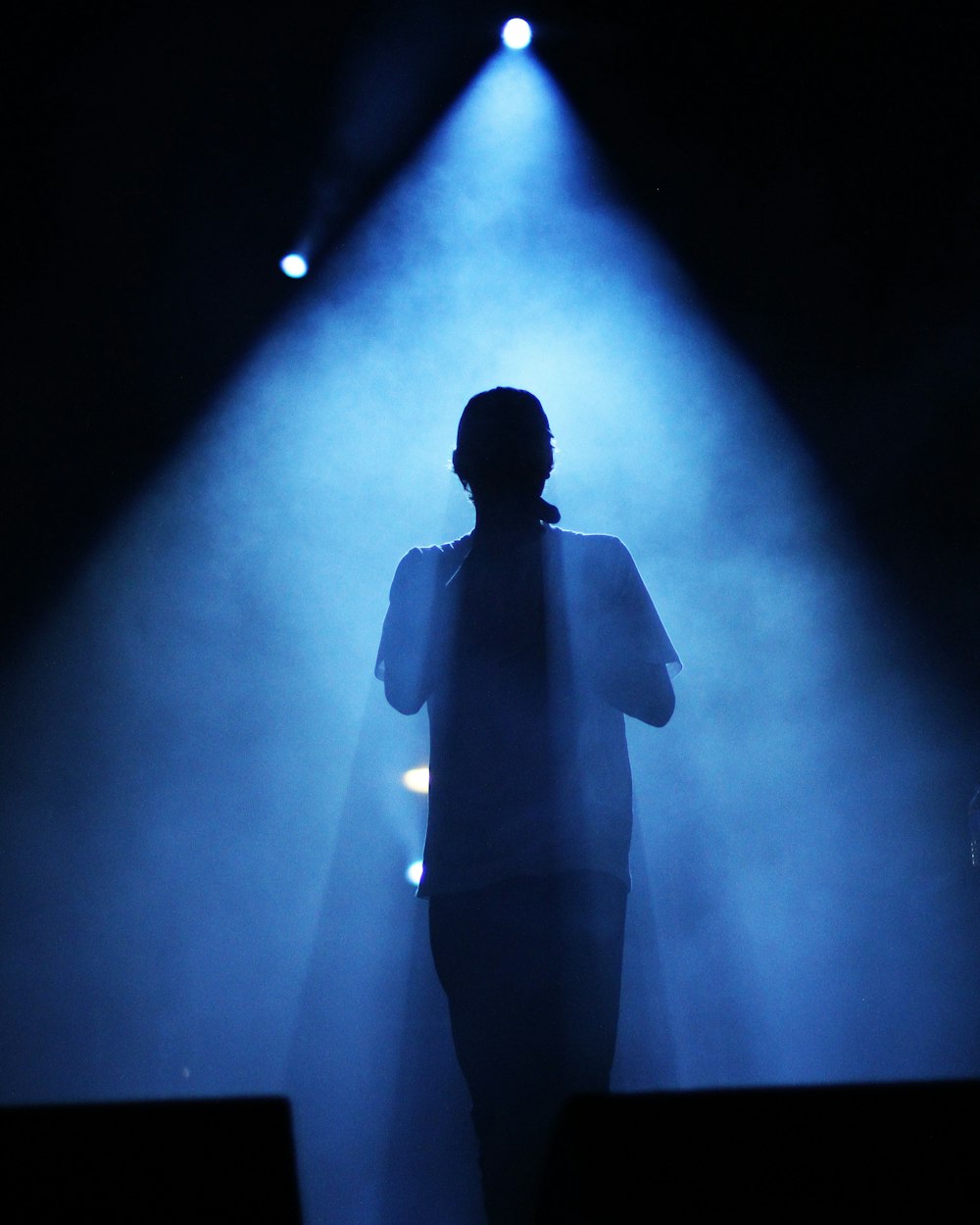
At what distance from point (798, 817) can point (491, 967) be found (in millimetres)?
1308

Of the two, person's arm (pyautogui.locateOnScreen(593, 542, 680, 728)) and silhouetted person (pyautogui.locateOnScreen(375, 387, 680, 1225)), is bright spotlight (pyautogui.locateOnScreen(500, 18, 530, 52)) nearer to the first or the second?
silhouetted person (pyautogui.locateOnScreen(375, 387, 680, 1225))

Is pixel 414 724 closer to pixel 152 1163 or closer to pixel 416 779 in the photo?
pixel 416 779

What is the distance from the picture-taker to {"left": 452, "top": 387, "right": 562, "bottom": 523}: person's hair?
147cm

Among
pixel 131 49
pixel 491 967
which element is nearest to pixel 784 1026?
pixel 491 967

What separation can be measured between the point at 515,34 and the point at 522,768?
2.47 metres

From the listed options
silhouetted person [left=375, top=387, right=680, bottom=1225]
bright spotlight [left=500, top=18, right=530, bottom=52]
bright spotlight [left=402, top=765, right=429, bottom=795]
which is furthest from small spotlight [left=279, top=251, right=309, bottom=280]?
silhouetted person [left=375, top=387, right=680, bottom=1225]

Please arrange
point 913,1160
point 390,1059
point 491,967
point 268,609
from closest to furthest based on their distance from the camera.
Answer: point 913,1160, point 491,967, point 390,1059, point 268,609

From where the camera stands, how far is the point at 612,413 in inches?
108

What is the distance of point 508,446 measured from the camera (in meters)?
1.47

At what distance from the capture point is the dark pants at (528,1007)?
3.84 feet

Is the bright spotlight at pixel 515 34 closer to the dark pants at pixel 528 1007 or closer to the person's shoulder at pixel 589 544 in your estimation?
the person's shoulder at pixel 589 544

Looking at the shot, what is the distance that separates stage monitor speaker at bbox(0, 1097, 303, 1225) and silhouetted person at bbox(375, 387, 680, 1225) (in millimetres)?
534

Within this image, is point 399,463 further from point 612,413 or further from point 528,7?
point 528,7

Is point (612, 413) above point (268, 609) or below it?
above
